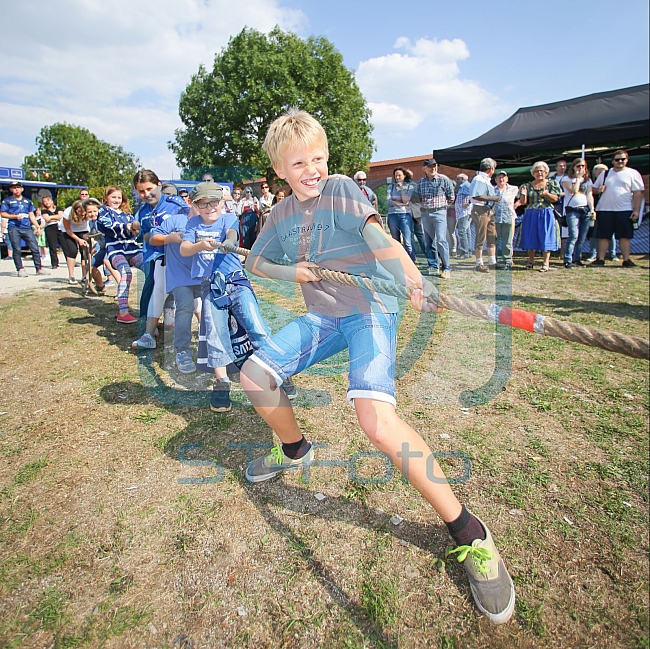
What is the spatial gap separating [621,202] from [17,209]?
1320 cm

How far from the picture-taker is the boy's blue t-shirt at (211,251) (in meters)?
3.78

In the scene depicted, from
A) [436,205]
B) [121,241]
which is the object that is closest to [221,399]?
[121,241]

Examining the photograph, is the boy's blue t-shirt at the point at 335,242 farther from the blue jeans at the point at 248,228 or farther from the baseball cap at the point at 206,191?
the blue jeans at the point at 248,228

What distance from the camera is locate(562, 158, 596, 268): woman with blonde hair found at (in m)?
9.57

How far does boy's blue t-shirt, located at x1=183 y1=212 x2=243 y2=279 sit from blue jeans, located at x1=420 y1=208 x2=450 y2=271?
534cm

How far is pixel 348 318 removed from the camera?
2.20 metres

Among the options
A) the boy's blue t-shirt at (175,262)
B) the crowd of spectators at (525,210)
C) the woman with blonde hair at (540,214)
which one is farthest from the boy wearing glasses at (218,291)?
the woman with blonde hair at (540,214)

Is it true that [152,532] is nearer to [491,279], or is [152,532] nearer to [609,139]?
[491,279]

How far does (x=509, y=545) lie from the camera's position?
7.04 feet

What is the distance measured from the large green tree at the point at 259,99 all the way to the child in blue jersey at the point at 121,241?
29.2 m

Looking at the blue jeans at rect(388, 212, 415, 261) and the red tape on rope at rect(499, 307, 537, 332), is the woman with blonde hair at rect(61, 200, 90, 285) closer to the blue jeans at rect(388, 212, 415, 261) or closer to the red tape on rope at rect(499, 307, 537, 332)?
the blue jeans at rect(388, 212, 415, 261)

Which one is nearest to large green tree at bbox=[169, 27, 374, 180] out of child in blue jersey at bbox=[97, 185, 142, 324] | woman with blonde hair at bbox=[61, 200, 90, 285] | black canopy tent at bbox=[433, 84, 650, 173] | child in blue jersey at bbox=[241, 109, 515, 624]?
black canopy tent at bbox=[433, 84, 650, 173]

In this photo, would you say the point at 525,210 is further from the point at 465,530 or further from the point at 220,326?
the point at 465,530

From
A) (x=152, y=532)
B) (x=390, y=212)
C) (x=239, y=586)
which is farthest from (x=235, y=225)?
(x=390, y=212)
